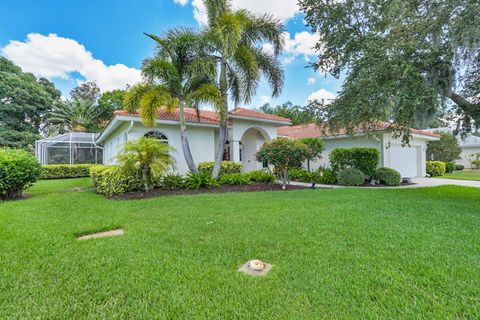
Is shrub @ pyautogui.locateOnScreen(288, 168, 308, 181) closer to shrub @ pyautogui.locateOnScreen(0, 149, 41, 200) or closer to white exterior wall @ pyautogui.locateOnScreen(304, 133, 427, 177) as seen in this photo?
white exterior wall @ pyautogui.locateOnScreen(304, 133, 427, 177)

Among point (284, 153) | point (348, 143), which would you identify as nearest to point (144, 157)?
point (284, 153)

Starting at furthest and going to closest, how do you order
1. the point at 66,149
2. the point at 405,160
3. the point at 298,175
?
the point at 66,149 → the point at 405,160 → the point at 298,175

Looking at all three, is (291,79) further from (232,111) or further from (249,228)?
(249,228)

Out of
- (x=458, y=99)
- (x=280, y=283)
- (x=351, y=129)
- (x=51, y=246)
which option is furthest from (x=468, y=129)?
(x=51, y=246)

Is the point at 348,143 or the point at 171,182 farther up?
the point at 348,143

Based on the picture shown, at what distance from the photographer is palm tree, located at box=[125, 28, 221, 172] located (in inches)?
398

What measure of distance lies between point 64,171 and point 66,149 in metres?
2.34

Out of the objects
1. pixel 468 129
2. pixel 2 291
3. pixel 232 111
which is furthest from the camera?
pixel 232 111

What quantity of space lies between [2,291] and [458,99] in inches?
442

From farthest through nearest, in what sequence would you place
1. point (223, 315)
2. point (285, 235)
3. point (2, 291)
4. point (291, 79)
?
1. point (291, 79)
2. point (285, 235)
3. point (2, 291)
4. point (223, 315)

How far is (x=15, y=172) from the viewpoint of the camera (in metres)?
8.58

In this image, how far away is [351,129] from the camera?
9320mm

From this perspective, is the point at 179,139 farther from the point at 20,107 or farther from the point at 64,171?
the point at 20,107

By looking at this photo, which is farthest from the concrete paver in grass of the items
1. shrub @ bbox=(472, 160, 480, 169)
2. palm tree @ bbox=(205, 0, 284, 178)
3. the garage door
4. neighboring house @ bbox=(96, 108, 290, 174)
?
shrub @ bbox=(472, 160, 480, 169)
